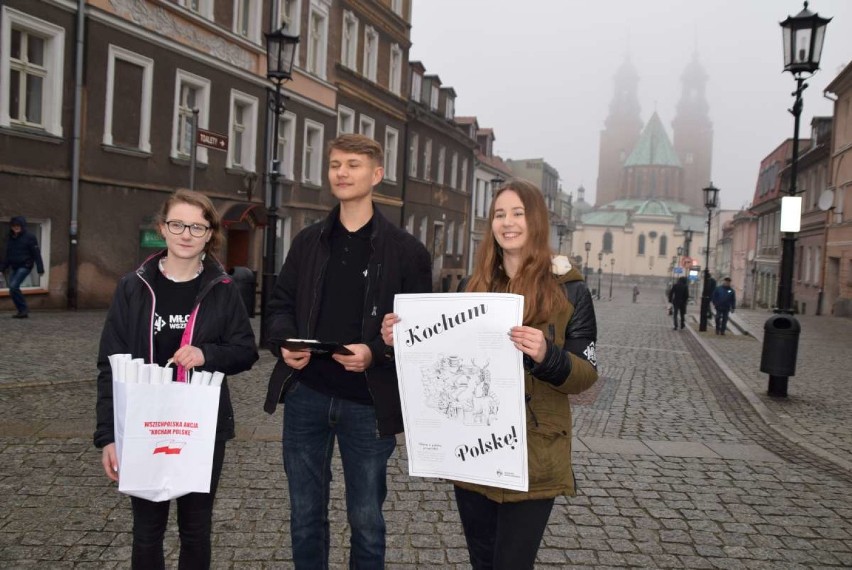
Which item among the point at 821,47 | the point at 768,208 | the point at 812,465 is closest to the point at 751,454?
the point at 812,465

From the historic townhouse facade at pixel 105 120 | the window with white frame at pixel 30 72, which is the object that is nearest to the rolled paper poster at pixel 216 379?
the historic townhouse facade at pixel 105 120

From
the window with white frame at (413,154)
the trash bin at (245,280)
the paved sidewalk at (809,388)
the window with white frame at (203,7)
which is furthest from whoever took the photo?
the window with white frame at (413,154)

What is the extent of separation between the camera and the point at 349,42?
27875 mm

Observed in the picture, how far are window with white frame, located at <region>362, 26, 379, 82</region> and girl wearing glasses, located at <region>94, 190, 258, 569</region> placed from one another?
27.2 metres

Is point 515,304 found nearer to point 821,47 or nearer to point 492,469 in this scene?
point 492,469

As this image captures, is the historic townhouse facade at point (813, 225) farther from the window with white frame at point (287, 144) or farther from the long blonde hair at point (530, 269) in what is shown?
the long blonde hair at point (530, 269)

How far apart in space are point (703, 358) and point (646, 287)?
9670 centimetres

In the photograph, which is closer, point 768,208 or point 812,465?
point 812,465

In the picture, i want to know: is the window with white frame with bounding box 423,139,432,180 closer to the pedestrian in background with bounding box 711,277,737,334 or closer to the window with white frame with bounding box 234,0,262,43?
the window with white frame with bounding box 234,0,262,43

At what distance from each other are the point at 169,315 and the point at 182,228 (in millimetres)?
356

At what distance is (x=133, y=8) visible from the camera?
17.1 m

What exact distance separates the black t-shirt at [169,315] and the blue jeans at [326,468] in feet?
1.69

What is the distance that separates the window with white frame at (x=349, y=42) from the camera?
27.3 meters

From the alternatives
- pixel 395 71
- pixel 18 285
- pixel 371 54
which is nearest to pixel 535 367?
pixel 18 285
